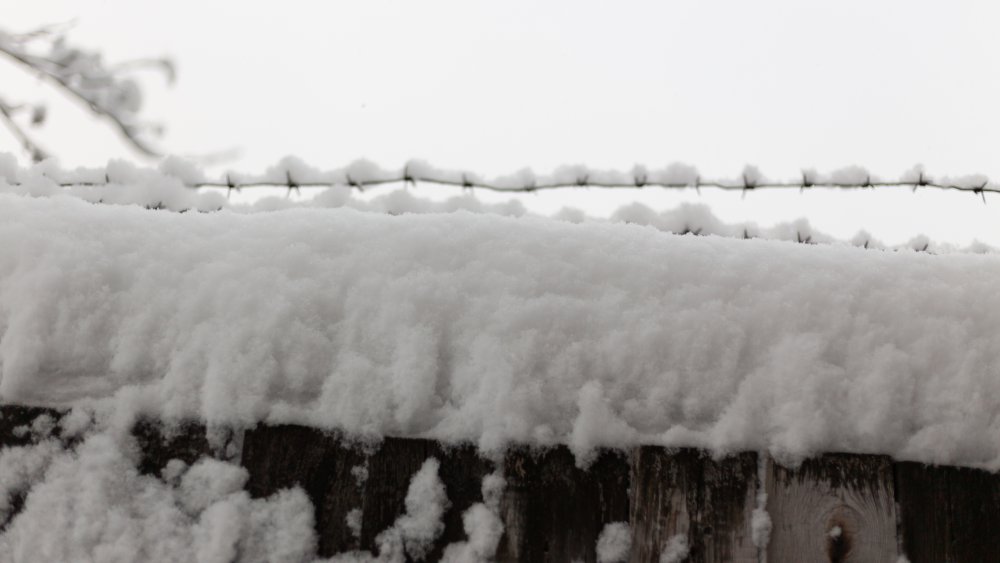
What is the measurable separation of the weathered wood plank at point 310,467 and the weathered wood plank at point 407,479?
0.9 inches

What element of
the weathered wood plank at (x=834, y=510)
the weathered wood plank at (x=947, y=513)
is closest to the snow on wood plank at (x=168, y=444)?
the weathered wood plank at (x=834, y=510)

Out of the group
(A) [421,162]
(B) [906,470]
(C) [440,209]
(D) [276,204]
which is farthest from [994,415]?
(D) [276,204]

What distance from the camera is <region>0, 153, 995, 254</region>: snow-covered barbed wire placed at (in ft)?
3.92

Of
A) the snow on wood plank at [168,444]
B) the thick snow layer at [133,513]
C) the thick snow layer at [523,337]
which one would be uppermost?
the thick snow layer at [523,337]

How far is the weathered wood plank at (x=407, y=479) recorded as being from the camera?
0.89 m

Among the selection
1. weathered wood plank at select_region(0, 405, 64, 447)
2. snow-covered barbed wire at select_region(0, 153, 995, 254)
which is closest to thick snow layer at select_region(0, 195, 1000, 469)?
weathered wood plank at select_region(0, 405, 64, 447)

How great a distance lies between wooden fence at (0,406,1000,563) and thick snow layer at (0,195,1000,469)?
3 cm

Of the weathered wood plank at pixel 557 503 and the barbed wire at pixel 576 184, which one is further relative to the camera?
the barbed wire at pixel 576 184

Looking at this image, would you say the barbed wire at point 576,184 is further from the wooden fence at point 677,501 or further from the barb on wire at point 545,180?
the wooden fence at point 677,501

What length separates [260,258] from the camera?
0.99 m

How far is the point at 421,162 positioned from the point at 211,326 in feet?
1.88

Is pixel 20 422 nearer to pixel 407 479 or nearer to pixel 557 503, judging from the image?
pixel 407 479

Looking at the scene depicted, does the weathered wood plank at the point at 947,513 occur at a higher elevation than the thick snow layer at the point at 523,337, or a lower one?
lower

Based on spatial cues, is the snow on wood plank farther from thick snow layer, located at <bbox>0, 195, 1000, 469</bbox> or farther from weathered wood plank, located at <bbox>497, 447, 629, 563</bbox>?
weathered wood plank, located at <bbox>497, 447, 629, 563</bbox>
